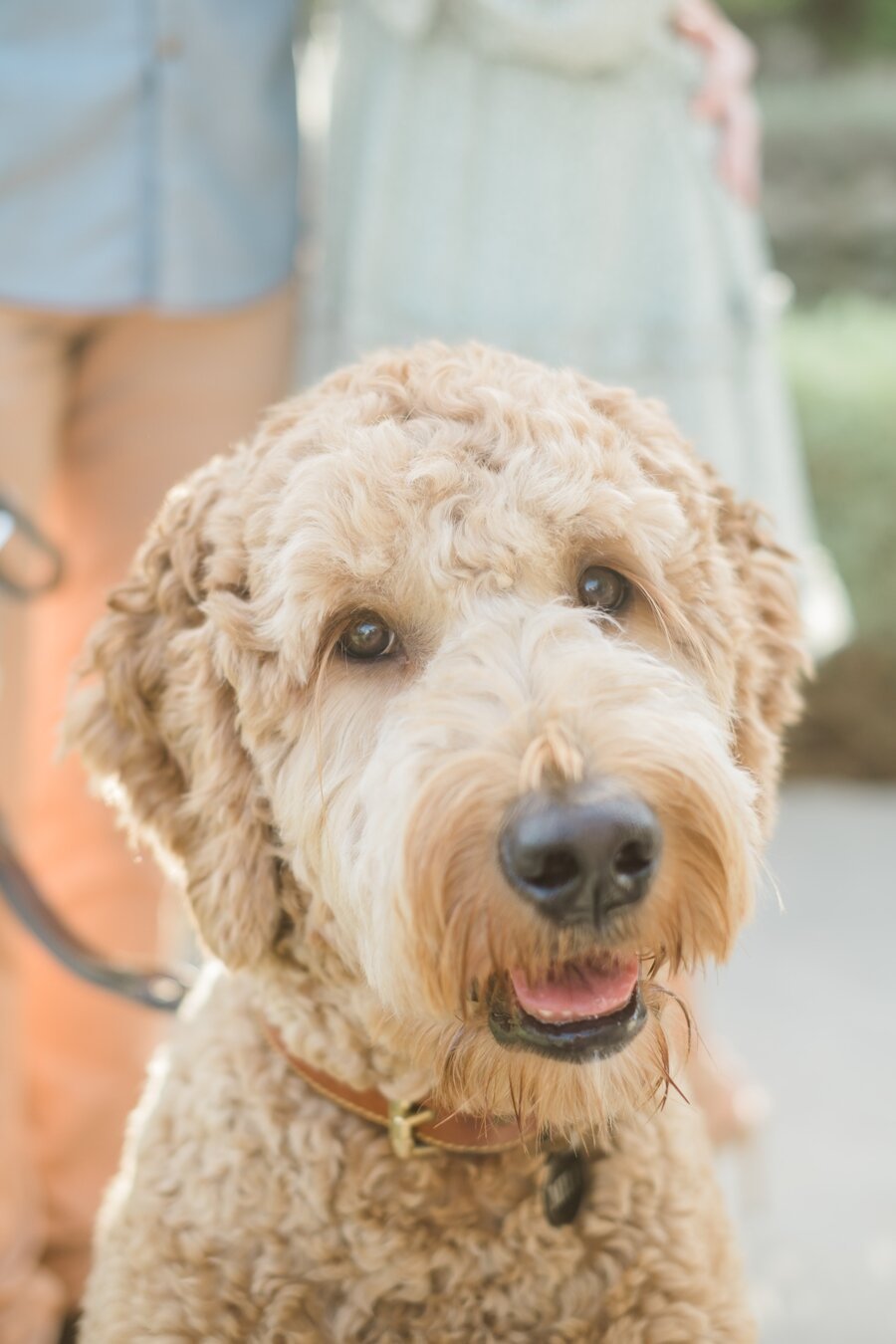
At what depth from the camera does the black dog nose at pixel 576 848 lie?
1466mm

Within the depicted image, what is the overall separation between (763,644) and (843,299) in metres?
7.81

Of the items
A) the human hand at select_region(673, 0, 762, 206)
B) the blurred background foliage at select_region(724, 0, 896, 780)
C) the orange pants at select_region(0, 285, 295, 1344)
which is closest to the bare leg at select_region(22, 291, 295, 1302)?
the orange pants at select_region(0, 285, 295, 1344)

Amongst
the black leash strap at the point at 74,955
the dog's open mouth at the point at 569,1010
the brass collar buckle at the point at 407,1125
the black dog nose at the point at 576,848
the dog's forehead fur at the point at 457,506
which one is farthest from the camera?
the black leash strap at the point at 74,955

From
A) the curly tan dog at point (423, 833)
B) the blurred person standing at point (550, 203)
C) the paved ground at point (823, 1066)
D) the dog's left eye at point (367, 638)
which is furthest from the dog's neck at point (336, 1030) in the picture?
the paved ground at point (823, 1066)

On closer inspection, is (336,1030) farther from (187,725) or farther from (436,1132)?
(187,725)

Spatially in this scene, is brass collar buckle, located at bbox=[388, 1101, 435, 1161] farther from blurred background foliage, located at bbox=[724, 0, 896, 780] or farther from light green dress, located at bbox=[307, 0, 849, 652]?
blurred background foliage, located at bbox=[724, 0, 896, 780]

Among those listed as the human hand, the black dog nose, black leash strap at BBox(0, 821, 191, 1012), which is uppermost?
the human hand

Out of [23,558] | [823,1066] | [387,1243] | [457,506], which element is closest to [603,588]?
[457,506]

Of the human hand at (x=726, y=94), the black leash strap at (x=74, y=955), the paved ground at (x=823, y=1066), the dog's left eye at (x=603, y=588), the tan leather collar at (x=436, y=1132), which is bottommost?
the paved ground at (x=823, y=1066)

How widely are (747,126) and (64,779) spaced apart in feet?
6.00

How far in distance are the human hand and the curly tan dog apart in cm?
106

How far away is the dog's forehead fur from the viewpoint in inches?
68.1

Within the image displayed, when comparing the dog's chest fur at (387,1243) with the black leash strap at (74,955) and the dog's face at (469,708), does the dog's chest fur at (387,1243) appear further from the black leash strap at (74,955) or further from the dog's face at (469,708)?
the black leash strap at (74,955)

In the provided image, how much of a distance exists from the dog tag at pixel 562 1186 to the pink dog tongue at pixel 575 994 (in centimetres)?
33
